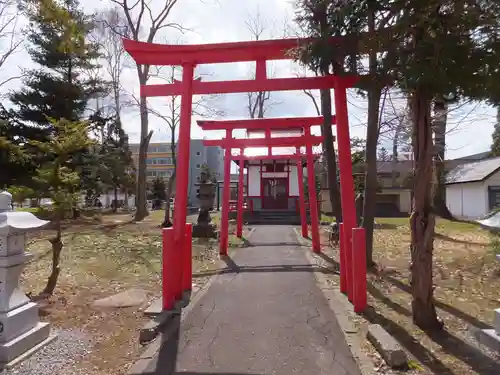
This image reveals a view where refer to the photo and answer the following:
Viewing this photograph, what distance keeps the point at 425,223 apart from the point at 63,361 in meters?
4.39

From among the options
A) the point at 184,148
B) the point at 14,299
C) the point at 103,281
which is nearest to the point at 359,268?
the point at 184,148

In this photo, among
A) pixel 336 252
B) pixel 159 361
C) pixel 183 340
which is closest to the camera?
pixel 159 361

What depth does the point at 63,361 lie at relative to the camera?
4.17 meters

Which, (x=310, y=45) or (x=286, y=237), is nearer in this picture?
(x=310, y=45)

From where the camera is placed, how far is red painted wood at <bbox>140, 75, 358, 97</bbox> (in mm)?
6051

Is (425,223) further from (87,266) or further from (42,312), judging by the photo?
(87,266)

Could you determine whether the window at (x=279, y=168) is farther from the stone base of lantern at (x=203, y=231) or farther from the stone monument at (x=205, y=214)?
the stone base of lantern at (x=203, y=231)

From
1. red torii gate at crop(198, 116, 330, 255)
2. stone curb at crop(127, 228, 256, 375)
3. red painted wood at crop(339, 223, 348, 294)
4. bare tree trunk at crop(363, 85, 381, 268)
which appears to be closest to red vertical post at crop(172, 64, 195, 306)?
stone curb at crop(127, 228, 256, 375)

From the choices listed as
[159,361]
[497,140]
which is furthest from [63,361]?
[497,140]

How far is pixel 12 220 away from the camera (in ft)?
14.2

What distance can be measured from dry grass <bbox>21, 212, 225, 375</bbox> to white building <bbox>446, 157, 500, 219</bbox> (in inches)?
734

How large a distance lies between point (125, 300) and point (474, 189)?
979 inches

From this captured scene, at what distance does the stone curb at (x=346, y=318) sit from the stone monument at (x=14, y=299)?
138 inches

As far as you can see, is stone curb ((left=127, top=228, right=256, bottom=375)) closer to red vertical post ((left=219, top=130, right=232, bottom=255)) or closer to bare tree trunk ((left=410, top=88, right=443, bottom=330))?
bare tree trunk ((left=410, top=88, right=443, bottom=330))
